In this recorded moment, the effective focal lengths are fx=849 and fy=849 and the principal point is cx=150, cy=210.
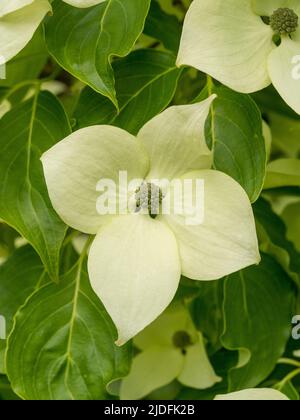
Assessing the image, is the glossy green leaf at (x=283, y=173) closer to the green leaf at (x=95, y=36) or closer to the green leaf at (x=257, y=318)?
the green leaf at (x=257, y=318)

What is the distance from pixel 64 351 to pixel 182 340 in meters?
0.26

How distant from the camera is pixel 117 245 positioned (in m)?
0.73

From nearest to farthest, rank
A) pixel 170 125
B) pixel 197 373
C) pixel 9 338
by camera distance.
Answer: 1. pixel 170 125
2. pixel 9 338
3. pixel 197 373

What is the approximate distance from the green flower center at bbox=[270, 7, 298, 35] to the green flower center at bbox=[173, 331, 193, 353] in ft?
1.42

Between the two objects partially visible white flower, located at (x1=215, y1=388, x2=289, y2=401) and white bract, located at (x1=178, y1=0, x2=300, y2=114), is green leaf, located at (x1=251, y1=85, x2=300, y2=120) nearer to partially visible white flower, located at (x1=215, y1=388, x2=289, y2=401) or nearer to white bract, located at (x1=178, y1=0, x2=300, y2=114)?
→ white bract, located at (x1=178, y1=0, x2=300, y2=114)

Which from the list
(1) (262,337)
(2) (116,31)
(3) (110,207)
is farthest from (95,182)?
(1) (262,337)

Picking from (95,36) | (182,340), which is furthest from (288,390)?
(95,36)

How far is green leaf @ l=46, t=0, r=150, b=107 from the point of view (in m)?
0.74

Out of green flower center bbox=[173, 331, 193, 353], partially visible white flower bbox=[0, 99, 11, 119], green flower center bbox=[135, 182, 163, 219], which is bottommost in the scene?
green flower center bbox=[173, 331, 193, 353]

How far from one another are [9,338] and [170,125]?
0.91 ft

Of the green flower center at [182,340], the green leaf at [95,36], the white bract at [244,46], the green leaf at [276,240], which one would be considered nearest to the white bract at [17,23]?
the green leaf at [95,36]

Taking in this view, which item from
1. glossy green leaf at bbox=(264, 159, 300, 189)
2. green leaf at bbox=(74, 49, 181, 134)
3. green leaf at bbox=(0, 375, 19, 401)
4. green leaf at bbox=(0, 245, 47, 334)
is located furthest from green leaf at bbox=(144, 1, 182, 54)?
green leaf at bbox=(0, 375, 19, 401)

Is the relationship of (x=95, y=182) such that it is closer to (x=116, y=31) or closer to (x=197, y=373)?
(x=116, y=31)

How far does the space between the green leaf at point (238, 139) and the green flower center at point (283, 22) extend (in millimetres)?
69
